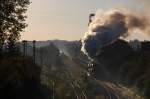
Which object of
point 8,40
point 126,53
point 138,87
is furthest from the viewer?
point 126,53

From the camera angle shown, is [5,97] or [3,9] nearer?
[5,97]

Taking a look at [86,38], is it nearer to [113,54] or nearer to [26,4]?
[113,54]

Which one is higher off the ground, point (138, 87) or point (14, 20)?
point (14, 20)

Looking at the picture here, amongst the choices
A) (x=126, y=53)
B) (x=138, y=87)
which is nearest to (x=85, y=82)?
(x=138, y=87)

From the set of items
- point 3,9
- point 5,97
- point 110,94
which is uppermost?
point 3,9

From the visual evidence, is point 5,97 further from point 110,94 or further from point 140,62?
point 140,62

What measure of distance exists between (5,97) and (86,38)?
5817 cm

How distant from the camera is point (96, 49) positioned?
88500 mm

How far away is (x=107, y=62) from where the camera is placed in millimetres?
92562

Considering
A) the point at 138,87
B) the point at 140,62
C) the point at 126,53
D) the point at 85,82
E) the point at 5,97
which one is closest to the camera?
the point at 5,97

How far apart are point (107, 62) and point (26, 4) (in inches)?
1872

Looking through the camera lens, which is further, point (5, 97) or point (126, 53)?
point (126, 53)

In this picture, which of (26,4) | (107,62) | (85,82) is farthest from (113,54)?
(26,4)

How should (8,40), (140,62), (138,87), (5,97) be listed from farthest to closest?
(140,62), (138,87), (8,40), (5,97)
